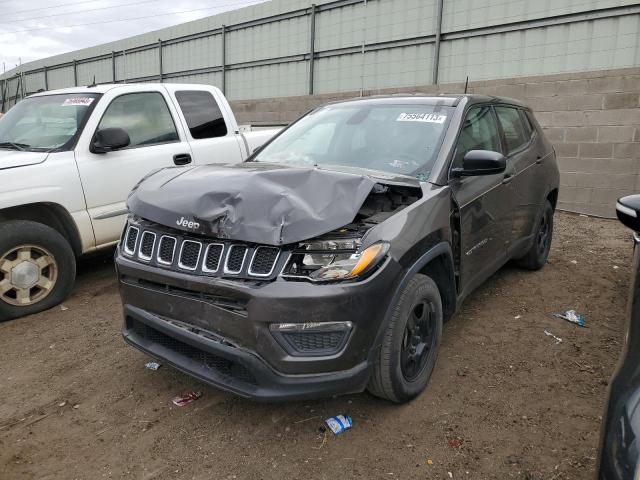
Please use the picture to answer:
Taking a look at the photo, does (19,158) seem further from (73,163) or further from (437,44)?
(437,44)

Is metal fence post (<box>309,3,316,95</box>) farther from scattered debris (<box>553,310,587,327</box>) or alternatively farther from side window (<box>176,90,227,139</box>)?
scattered debris (<box>553,310,587,327</box>)

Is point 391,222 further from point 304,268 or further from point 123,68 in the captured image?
point 123,68

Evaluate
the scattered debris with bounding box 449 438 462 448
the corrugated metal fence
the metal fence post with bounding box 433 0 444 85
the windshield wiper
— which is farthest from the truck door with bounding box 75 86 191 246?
the corrugated metal fence

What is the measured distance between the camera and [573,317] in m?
4.28

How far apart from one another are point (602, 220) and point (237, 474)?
24.2 feet

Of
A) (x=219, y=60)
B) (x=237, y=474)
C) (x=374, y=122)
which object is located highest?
(x=219, y=60)

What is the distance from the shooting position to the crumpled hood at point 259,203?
8.02 feet

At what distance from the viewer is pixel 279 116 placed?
39.1 feet

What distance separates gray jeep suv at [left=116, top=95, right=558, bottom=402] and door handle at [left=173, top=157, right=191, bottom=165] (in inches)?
79.2

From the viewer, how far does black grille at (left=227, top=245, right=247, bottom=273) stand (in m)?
2.47

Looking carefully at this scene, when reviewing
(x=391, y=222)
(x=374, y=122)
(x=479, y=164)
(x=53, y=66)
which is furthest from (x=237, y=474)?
(x=53, y=66)

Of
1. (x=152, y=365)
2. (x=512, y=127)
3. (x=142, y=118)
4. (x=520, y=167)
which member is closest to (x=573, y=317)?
(x=520, y=167)

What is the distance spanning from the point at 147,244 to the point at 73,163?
2159 mm

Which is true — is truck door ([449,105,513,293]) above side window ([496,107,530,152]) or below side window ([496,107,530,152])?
below
